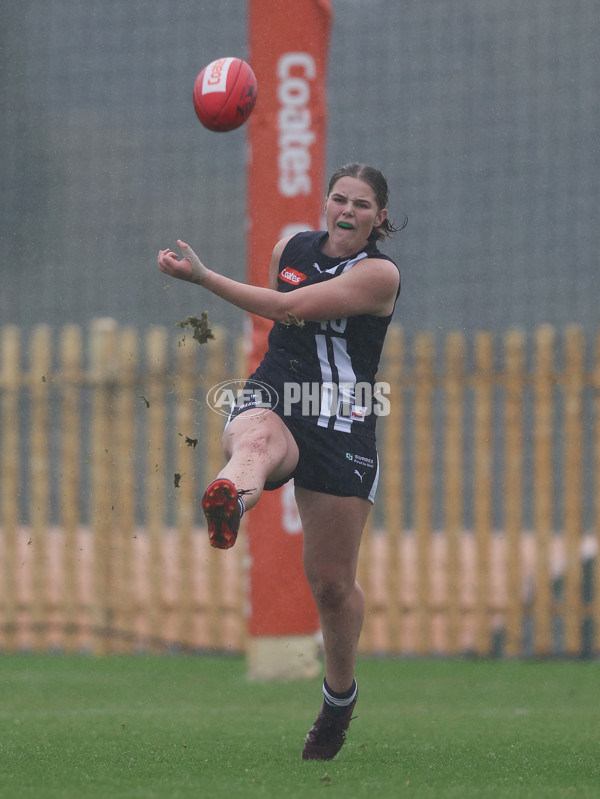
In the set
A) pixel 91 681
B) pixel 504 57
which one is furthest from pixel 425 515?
pixel 504 57

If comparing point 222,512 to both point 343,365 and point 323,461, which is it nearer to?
point 323,461

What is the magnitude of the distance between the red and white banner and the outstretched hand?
311 cm

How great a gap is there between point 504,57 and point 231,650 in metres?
6.43

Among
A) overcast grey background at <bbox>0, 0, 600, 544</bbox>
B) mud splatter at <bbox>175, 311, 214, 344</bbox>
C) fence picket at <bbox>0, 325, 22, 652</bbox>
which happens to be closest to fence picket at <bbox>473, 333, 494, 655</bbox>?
overcast grey background at <bbox>0, 0, 600, 544</bbox>

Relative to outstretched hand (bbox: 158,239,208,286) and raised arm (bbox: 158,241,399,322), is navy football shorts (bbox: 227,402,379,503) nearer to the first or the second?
raised arm (bbox: 158,241,399,322)

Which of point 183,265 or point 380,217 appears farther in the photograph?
point 380,217

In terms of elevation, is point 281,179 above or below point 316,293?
above

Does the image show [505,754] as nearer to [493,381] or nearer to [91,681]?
[91,681]

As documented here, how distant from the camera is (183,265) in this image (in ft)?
13.5

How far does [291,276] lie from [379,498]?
4585 mm

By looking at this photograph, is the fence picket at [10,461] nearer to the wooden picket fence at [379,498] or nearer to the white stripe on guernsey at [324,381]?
the wooden picket fence at [379,498]

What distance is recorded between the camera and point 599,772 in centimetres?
436

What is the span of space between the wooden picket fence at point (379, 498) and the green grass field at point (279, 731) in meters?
0.31

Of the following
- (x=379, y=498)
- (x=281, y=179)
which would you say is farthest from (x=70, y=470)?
(x=281, y=179)
